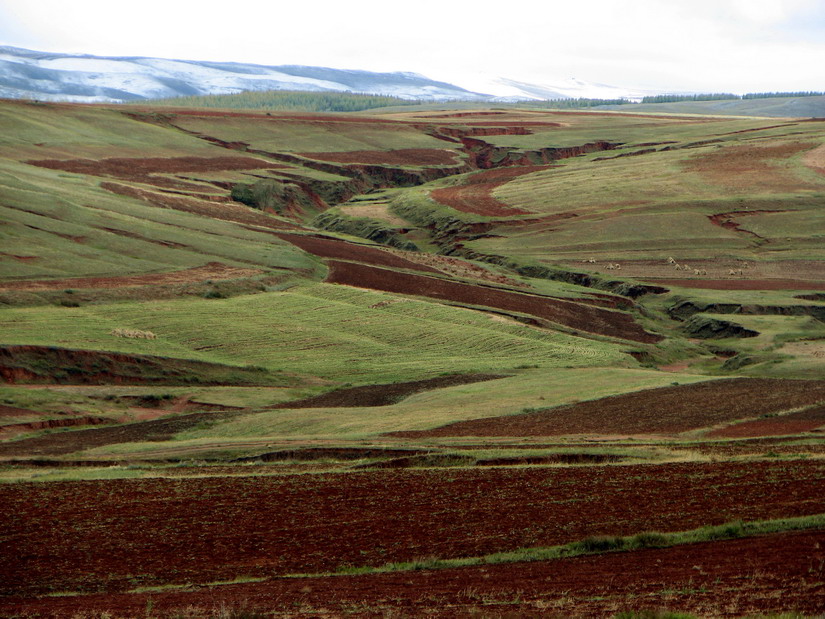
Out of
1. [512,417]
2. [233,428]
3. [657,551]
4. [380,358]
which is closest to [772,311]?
[380,358]

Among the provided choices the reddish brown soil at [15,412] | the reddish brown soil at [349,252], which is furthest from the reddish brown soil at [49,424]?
the reddish brown soil at [349,252]

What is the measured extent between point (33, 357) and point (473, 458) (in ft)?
77.2

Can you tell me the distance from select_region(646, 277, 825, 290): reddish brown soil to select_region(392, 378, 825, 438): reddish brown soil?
3011 cm

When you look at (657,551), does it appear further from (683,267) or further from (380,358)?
(683,267)

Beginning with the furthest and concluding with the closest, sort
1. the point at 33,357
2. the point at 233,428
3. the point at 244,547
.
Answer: the point at 33,357
the point at 233,428
the point at 244,547

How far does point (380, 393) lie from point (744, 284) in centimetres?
3726

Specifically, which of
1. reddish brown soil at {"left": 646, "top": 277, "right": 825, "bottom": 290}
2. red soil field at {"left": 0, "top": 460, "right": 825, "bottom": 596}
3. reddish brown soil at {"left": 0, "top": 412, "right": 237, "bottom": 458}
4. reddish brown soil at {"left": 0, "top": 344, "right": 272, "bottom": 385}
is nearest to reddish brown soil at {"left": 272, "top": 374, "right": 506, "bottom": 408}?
reddish brown soil at {"left": 0, "top": 412, "right": 237, "bottom": 458}

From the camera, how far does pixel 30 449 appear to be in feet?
106

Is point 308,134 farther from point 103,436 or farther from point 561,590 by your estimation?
point 561,590

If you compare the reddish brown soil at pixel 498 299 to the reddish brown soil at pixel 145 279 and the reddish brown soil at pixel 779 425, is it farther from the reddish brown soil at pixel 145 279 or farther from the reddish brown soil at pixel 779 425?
the reddish brown soil at pixel 779 425

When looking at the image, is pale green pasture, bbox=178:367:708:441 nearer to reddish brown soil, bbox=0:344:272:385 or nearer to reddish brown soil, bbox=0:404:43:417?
reddish brown soil, bbox=0:404:43:417

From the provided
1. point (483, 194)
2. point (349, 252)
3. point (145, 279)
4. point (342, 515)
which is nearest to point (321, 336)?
point (145, 279)

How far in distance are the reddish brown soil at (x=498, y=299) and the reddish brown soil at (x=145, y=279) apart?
22.6 feet

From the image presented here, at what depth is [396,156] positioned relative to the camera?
13350 centimetres
